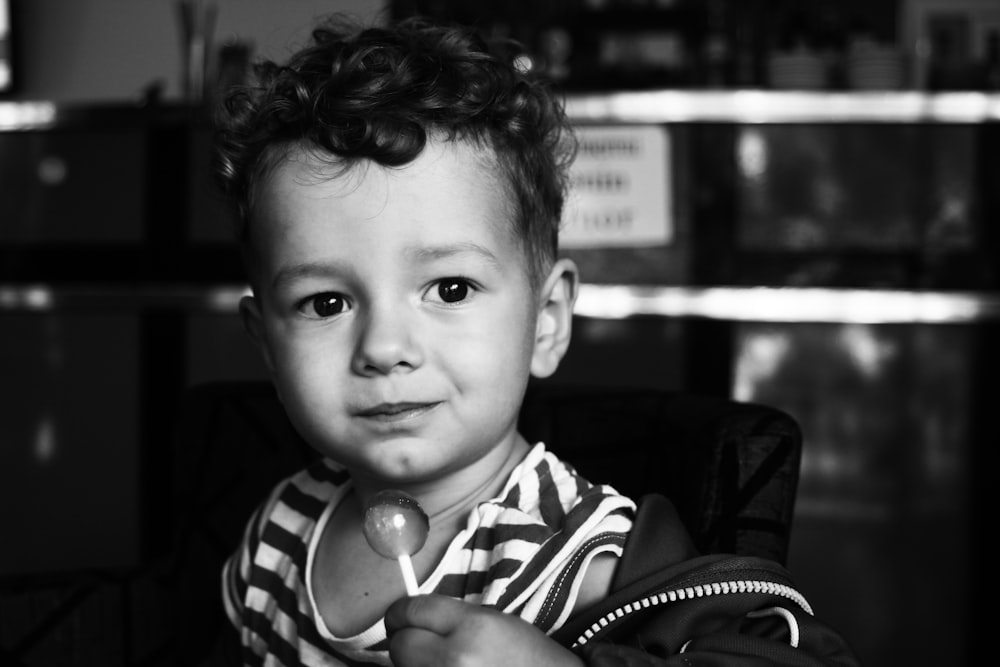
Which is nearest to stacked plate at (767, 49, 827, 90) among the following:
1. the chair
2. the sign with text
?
the sign with text

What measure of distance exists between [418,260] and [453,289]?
0.13ft

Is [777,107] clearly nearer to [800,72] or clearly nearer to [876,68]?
[800,72]

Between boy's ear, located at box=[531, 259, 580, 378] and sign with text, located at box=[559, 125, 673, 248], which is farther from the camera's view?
sign with text, located at box=[559, 125, 673, 248]

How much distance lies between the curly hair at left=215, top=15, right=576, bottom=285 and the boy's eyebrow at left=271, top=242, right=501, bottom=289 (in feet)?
0.21

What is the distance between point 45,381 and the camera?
2.74 metres

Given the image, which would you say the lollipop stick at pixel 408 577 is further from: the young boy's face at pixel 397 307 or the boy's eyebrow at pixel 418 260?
the boy's eyebrow at pixel 418 260

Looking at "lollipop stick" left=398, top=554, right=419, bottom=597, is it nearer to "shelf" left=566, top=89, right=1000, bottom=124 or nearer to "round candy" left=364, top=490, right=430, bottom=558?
"round candy" left=364, top=490, right=430, bottom=558

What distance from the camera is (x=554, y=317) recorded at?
3.02 feet

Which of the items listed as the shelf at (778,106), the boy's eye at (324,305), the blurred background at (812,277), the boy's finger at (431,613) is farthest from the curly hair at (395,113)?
the shelf at (778,106)

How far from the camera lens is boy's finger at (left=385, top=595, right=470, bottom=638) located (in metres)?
0.61

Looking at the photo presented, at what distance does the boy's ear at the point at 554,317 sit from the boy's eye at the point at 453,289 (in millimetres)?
124

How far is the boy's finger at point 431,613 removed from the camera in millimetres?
612

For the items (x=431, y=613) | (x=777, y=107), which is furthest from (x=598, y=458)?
(x=777, y=107)

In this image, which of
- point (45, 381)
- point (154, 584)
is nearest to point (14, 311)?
point (45, 381)
